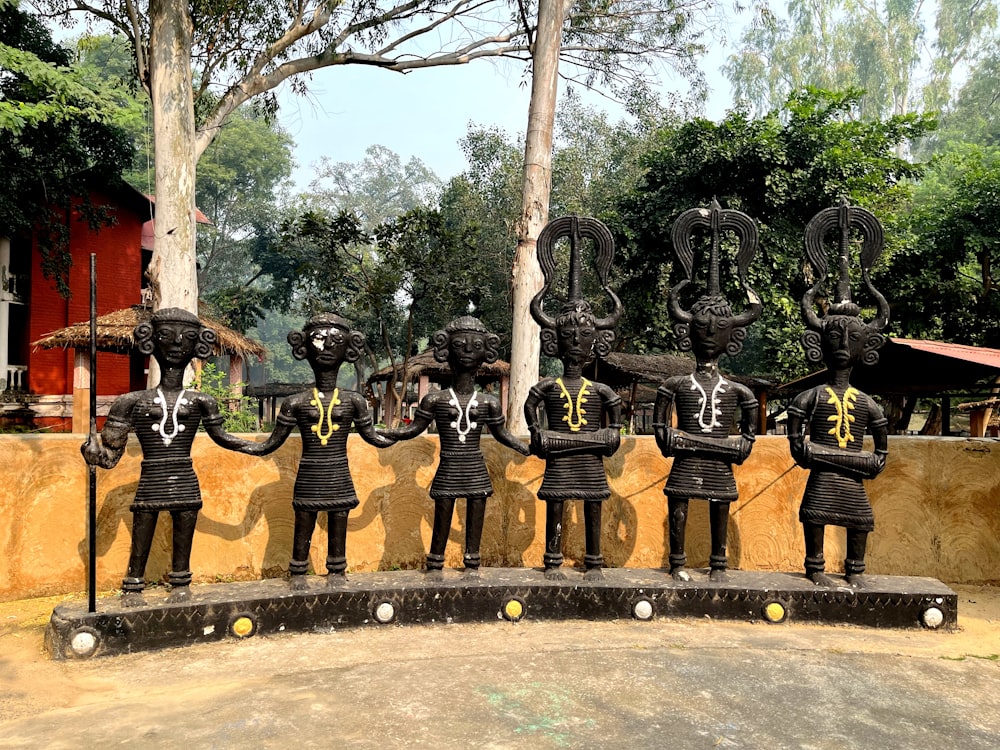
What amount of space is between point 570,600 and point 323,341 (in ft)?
7.48

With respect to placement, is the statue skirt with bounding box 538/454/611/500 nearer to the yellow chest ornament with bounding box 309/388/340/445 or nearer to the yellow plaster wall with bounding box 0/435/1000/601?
the yellow plaster wall with bounding box 0/435/1000/601

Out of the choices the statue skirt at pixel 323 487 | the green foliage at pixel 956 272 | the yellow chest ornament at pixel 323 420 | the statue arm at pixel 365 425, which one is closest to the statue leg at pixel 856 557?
the statue arm at pixel 365 425

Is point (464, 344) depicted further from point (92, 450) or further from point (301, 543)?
point (92, 450)

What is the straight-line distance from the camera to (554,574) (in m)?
5.03

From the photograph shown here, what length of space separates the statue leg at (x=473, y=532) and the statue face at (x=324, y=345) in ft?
4.24

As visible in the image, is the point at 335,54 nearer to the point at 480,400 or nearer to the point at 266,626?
the point at 480,400

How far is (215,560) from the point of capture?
17.7 ft

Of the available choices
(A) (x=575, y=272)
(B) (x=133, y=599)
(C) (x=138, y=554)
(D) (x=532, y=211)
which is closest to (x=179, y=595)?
(B) (x=133, y=599)

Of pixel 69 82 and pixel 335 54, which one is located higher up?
pixel 335 54

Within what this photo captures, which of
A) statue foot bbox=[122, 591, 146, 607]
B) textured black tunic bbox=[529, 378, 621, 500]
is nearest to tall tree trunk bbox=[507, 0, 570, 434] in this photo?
textured black tunic bbox=[529, 378, 621, 500]

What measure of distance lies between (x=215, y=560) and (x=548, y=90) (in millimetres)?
6236

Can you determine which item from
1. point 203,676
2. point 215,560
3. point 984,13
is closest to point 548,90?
point 215,560

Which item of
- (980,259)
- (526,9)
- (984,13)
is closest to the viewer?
(526,9)

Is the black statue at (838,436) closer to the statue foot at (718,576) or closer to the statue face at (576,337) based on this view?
the statue foot at (718,576)
